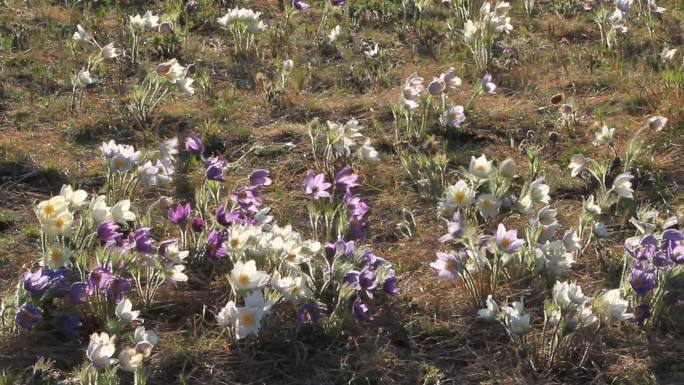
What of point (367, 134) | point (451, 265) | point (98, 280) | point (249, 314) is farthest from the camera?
point (367, 134)

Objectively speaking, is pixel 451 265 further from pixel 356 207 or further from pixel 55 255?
pixel 55 255

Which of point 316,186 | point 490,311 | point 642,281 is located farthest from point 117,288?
point 642,281

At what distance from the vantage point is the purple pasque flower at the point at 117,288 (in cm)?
354

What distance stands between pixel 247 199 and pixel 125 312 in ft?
2.87

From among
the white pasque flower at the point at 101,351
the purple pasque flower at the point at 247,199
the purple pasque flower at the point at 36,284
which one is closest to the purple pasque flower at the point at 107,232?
the purple pasque flower at the point at 36,284

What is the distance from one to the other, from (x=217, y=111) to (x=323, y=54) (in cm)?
119

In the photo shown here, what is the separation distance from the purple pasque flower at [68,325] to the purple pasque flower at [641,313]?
6.98ft

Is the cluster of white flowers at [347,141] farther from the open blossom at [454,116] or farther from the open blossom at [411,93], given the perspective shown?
the open blossom at [454,116]

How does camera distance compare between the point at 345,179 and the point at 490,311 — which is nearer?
the point at 490,311

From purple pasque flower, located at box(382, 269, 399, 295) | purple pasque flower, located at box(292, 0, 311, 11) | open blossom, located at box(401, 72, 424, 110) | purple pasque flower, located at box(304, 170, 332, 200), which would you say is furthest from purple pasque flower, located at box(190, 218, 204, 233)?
purple pasque flower, located at box(292, 0, 311, 11)

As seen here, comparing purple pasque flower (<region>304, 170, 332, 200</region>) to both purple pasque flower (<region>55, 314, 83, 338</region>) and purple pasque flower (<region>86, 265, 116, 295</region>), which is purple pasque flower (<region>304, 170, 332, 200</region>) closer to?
purple pasque flower (<region>86, 265, 116, 295</region>)

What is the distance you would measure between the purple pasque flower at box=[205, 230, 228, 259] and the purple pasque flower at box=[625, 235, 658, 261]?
1622mm

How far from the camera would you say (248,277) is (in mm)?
3453

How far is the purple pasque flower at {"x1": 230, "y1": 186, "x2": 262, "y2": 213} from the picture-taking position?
13.5ft
